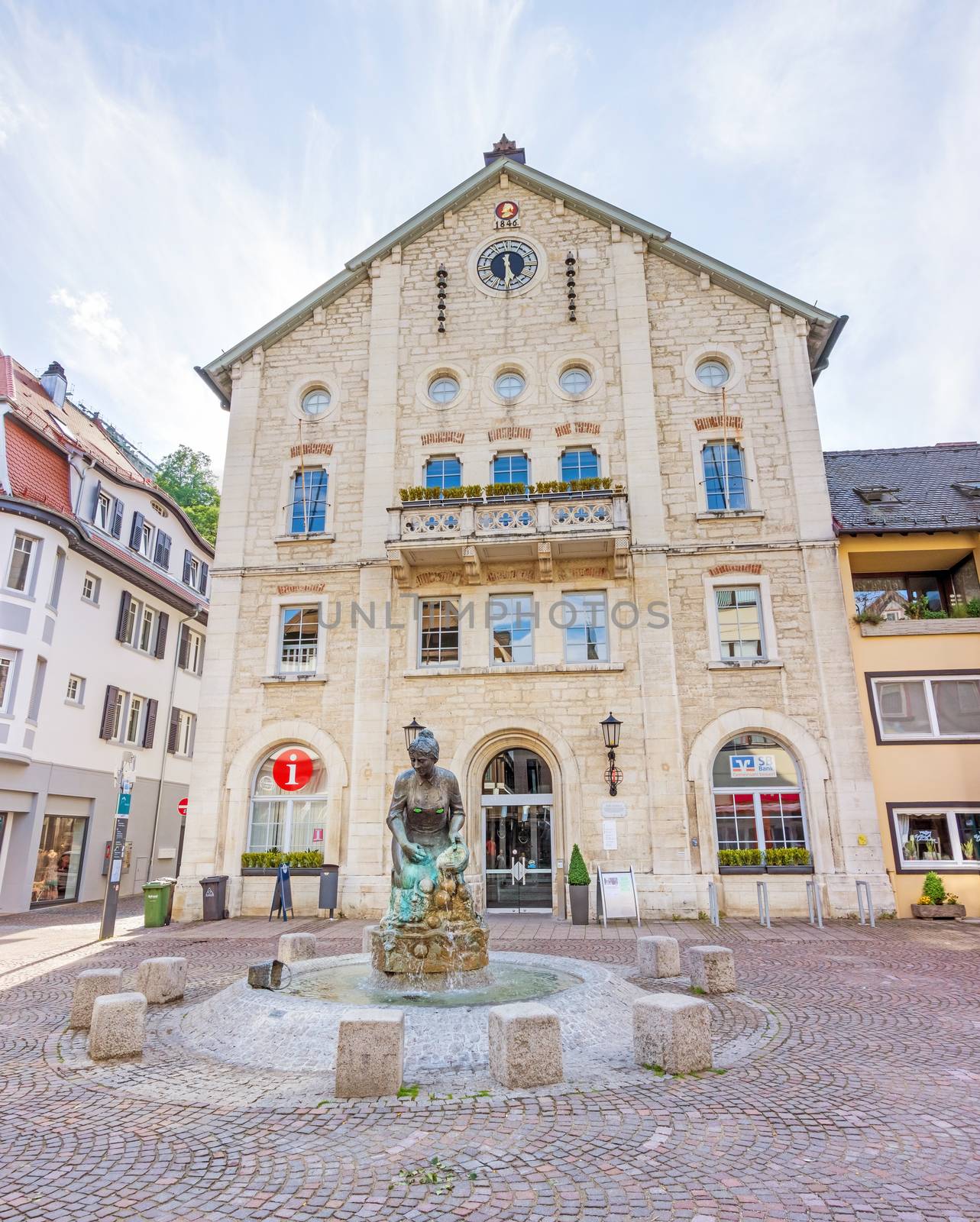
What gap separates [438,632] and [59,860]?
13.6 meters

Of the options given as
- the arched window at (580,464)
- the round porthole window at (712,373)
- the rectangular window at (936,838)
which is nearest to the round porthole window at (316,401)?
the arched window at (580,464)

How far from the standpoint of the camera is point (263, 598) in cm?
2041

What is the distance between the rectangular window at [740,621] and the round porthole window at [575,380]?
677 centimetres

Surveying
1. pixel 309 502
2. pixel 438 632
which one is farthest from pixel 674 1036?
pixel 309 502

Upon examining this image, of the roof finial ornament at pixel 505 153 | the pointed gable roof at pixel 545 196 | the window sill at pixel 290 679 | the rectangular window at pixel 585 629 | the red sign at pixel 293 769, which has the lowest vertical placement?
the red sign at pixel 293 769

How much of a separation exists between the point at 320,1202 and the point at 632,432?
61.0 ft

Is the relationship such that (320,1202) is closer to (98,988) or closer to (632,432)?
(98,988)

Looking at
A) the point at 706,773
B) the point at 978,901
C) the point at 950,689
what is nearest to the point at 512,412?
the point at 706,773

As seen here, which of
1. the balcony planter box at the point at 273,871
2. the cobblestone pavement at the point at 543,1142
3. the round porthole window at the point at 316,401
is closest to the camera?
the cobblestone pavement at the point at 543,1142

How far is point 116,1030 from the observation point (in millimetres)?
6586

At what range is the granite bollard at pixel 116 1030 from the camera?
21.5 ft

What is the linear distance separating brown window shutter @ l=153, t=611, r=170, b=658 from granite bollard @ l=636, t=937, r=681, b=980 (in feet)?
74.8

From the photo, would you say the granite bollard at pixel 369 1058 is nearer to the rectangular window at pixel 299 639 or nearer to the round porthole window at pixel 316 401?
the rectangular window at pixel 299 639

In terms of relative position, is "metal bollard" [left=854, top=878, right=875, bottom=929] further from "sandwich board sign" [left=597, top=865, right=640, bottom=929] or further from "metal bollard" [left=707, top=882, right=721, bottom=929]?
"sandwich board sign" [left=597, top=865, right=640, bottom=929]
